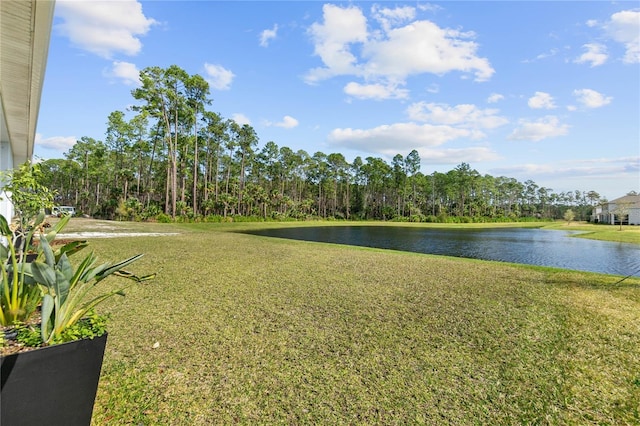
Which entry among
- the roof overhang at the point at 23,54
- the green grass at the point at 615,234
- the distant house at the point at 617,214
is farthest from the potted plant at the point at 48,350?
the distant house at the point at 617,214

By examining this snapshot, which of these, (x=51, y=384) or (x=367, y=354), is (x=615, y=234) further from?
(x=51, y=384)

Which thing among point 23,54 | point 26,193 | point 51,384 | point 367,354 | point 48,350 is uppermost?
point 23,54

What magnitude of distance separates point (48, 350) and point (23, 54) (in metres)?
2.89

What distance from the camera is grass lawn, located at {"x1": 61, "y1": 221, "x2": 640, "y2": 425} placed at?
2.09m

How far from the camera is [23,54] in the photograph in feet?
8.96

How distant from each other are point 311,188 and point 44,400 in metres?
56.6

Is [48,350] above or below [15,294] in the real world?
below

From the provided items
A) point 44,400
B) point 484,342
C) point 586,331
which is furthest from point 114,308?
point 586,331

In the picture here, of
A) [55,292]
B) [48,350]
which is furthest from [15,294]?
[48,350]

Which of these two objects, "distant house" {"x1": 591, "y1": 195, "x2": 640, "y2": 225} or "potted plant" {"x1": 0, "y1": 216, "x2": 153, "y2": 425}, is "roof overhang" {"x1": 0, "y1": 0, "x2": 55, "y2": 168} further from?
"distant house" {"x1": 591, "y1": 195, "x2": 640, "y2": 225}

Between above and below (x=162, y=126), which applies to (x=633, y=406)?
below

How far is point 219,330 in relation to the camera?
3.36 metres

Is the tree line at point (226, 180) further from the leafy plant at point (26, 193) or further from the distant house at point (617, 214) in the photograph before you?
the leafy plant at point (26, 193)

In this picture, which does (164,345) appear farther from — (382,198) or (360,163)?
(382,198)
